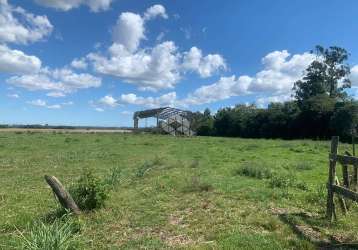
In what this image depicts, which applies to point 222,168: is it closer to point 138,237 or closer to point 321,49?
point 138,237

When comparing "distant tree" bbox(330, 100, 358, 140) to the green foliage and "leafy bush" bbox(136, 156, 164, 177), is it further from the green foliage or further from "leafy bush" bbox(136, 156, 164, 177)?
the green foliage

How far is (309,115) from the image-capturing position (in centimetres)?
6091

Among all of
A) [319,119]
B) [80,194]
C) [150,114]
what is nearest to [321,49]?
[319,119]

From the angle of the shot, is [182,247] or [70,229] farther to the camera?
[70,229]

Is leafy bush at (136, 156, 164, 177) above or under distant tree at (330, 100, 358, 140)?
under

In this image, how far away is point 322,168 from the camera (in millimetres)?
19750

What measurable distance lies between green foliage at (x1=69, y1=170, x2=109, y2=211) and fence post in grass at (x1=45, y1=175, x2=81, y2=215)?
1.65 ft

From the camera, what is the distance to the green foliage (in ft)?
33.2

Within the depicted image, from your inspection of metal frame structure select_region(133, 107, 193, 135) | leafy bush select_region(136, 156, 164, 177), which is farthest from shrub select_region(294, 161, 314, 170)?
metal frame structure select_region(133, 107, 193, 135)

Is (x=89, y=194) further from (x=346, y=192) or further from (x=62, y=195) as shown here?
(x=346, y=192)

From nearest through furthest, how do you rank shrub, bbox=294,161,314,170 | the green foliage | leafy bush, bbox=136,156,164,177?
1. the green foliage
2. leafy bush, bbox=136,156,164,177
3. shrub, bbox=294,161,314,170

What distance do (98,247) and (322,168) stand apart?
14452 mm

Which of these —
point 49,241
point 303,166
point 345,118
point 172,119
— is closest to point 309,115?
point 345,118

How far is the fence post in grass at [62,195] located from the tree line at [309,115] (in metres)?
46.3
